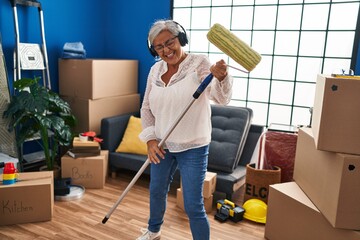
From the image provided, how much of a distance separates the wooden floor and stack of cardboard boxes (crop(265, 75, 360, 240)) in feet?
1.11

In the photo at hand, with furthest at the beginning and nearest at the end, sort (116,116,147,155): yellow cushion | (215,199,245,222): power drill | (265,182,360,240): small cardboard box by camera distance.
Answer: (116,116,147,155): yellow cushion < (215,199,245,222): power drill < (265,182,360,240): small cardboard box

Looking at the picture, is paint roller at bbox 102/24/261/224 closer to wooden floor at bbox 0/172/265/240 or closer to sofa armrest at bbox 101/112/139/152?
wooden floor at bbox 0/172/265/240

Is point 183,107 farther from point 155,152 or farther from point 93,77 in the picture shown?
Answer: point 93,77

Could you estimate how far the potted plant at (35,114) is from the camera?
254 cm

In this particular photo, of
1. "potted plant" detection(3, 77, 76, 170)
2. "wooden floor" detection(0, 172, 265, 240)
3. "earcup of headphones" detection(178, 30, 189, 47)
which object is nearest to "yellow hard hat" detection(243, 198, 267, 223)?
"wooden floor" detection(0, 172, 265, 240)

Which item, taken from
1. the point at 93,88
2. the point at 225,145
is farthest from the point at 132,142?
the point at 225,145

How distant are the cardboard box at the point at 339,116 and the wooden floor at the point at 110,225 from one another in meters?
0.89

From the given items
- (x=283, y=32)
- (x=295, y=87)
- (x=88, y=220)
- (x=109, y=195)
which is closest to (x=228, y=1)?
(x=283, y=32)

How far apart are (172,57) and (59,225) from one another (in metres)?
1.40

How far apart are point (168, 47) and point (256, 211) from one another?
1.39 meters

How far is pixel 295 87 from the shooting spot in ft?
9.83

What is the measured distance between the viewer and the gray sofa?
8.71 feet

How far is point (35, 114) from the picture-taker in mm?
2564

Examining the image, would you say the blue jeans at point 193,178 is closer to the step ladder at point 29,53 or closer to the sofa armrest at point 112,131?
the sofa armrest at point 112,131
